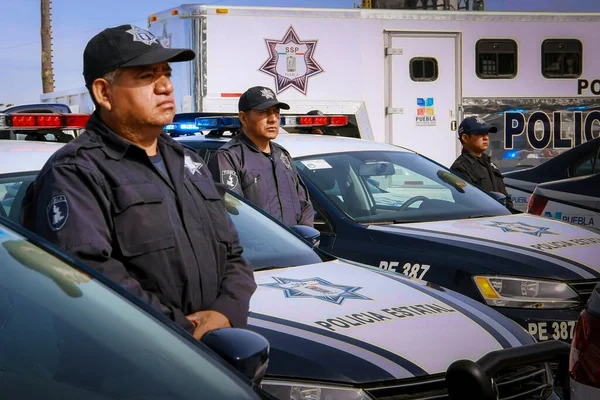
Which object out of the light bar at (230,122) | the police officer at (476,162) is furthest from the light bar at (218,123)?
the police officer at (476,162)

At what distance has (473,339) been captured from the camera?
3809 mm

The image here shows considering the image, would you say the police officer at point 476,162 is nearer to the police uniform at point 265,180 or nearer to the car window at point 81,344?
the police uniform at point 265,180

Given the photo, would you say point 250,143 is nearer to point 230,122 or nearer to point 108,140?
point 230,122

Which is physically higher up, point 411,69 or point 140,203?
point 411,69

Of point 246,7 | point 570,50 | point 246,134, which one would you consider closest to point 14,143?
point 246,134

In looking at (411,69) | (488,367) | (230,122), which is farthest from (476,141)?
(411,69)

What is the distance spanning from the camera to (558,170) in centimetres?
Answer: 941

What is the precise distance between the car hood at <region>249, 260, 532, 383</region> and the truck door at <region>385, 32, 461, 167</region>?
9318 millimetres

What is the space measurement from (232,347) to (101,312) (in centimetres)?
32

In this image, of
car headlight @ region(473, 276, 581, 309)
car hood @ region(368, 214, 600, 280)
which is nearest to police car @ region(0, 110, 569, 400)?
car headlight @ region(473, 276, 581, 309)

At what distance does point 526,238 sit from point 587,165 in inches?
137

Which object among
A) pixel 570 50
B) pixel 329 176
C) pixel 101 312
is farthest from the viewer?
pixel 570 50

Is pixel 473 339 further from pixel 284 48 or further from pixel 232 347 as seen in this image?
pixel 284 48

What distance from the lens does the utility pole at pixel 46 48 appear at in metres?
35.0
